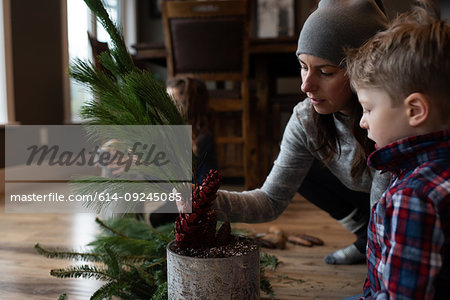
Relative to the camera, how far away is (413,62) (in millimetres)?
630

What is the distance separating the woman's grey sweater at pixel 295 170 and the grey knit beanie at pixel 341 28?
0.20 metres

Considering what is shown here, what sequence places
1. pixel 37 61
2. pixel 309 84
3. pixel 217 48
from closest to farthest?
pixel 309 84 < pixel 217 48 < pixel 37 61

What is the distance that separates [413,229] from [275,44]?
80.0 inches

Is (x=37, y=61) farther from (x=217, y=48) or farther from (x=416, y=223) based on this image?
(x=416, y=223)

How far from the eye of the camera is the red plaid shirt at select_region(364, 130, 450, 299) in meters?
0.58

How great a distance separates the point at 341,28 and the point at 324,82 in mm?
122

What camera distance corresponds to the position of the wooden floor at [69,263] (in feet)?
3.92

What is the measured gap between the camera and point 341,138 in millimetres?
1136

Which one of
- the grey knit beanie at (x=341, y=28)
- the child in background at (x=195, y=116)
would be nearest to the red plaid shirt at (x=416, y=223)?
the grey knit beanie at (x=341, y=28)

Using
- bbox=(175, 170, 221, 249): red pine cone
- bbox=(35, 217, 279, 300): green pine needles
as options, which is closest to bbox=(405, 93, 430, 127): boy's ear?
bbox=(175, 170, 221, 249): red pine cone

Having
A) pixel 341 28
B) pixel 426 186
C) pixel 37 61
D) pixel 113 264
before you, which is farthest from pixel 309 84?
pixel 37 61

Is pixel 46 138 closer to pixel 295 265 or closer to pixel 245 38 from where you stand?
pixel 245 38

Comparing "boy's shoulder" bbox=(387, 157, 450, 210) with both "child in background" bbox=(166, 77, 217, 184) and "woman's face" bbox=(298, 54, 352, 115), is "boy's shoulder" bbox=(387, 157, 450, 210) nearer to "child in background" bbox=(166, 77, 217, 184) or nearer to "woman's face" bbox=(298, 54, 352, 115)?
"woman's face" bbox=(298, 54, 352, 115)

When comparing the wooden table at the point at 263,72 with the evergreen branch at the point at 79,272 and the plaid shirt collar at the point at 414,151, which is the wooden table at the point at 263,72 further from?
the plaid shirt collar at the point at 414,151
